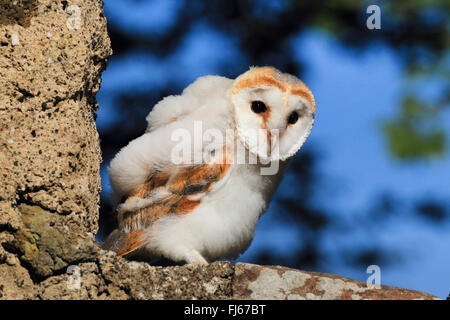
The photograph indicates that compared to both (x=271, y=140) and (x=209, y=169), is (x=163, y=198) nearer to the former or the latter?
(x=209, y=169)

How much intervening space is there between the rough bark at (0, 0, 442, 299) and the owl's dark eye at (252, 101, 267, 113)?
580 millimetres

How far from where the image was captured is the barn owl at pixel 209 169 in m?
2.09

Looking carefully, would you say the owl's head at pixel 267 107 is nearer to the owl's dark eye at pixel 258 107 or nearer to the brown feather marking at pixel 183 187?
the owl's dark eye at pixel 258 107

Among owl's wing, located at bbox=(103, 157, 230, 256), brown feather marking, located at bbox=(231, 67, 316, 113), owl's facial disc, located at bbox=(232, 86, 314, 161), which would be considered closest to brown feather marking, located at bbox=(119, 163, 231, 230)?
owl's wing, located at bbox=(103, 157, 230, 256)

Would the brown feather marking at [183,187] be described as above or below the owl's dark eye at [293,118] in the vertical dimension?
below

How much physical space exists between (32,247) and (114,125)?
81.2 inches

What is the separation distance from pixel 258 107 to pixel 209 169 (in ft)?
0.87

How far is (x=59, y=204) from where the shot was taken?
1.71 metres

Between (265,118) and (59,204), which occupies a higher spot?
(265,118)

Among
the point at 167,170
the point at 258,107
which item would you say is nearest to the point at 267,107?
the point at 258,107

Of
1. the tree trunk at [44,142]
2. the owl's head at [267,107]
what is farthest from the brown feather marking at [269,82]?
the tree trunk at [44,142]

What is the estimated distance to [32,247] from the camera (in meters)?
1.64
